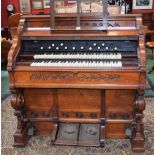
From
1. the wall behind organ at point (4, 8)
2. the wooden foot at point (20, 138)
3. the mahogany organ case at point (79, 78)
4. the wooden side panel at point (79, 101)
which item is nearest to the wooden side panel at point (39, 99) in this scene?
the mahogany organ case at point (79, 78)

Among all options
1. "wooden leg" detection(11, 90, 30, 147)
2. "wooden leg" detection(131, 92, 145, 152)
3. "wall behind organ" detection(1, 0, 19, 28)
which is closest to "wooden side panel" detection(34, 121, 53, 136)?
"wooden leg" detection(11, 90, 30, 147)

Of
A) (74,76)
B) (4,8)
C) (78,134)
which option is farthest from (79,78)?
(4,8)

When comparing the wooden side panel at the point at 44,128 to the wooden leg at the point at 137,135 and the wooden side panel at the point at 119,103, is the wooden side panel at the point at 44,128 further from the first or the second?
the wooden leg at the point at 137,135

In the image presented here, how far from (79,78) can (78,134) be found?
71cm

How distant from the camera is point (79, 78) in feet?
8.06

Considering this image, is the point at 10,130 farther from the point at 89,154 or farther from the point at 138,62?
the point at 138,62

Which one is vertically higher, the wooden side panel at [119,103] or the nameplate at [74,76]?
the nameplate at [74,76]

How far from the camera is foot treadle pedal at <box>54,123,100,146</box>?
2770mm

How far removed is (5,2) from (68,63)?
259 inches

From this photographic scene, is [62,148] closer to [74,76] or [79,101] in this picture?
[79,101]

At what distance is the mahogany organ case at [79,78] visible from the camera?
2.45 m

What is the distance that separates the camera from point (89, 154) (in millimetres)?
2676

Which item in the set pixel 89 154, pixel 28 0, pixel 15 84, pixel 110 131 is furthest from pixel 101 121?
pixel 28 0

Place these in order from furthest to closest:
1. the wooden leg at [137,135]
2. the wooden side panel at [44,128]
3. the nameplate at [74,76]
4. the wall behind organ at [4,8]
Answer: the wall behind organ at [4,8] < the wooden side panel at [44,128] < the wooden leg at [137,135] < the nameplate at [74,76]
